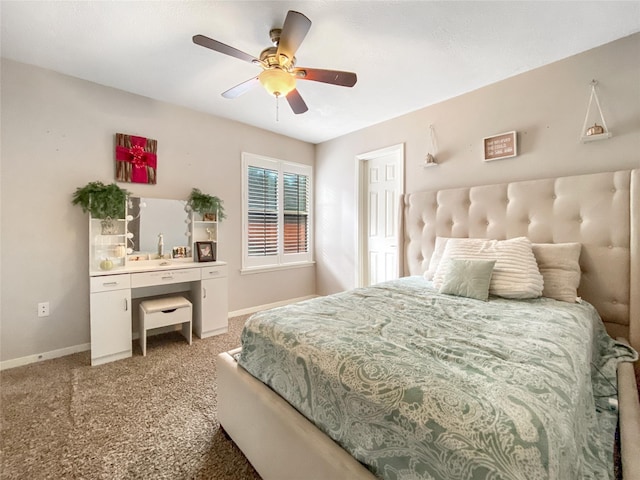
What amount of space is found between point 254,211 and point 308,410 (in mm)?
3005

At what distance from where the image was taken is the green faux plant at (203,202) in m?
Result: 3.12

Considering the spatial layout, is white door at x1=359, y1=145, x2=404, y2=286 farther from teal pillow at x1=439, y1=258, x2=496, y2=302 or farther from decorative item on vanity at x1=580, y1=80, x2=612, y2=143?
decorative item on vanity at x1=580, y1=80, x2=612, y2=143

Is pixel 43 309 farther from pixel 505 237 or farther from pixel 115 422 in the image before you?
pixel 505 237

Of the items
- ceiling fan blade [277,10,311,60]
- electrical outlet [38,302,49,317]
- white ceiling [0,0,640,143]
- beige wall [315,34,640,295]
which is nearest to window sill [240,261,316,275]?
beige wall [315,34,640,295]

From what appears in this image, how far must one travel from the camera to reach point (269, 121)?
353 centimetres

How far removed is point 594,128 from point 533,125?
1.40ft

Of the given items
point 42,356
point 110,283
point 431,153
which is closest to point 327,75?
point 431,153

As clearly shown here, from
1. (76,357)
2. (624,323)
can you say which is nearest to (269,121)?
(76,357)

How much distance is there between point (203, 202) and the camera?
3.14 meters

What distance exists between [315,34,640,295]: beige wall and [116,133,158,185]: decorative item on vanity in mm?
2431

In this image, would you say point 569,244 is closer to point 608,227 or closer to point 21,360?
point 608,227

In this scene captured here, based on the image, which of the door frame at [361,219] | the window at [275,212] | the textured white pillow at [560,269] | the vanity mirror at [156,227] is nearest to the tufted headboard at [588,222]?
the textured white pillow at [560,269]

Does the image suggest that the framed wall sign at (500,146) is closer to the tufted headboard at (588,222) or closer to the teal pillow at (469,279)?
the tufted headboard at (588,222)

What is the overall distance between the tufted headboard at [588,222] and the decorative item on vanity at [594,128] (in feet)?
0.91
